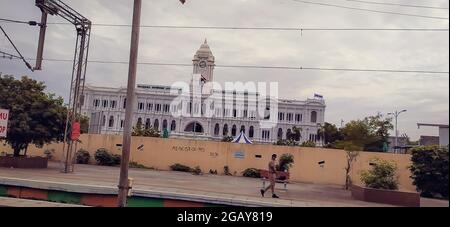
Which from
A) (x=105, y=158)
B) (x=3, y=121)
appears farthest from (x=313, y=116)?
(x=3, y=121)

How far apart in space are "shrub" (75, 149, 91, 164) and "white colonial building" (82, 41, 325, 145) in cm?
5852

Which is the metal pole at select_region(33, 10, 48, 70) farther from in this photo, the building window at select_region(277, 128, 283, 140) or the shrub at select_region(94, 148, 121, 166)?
the building window at select_region(277, 128, 283, 140)

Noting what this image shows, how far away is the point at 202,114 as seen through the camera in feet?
290

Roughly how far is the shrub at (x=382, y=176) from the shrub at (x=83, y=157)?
2074cm

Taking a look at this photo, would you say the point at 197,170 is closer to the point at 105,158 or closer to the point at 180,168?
the point at 180,168

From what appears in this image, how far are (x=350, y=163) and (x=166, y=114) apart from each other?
70419 millimetres

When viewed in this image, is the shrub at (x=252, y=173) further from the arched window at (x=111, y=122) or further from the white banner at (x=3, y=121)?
the arched window at (x=111, y=122)

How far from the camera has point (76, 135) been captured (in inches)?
777

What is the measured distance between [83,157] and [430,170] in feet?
75.6

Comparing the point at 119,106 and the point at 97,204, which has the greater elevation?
the point at 119,106

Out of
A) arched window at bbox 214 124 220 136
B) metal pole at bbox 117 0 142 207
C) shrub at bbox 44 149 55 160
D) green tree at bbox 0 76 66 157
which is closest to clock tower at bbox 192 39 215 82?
arched window at bbox 214 124 220 136

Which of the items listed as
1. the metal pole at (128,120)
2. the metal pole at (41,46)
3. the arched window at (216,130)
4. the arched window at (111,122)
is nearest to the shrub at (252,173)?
the metal pole at (41,46)
